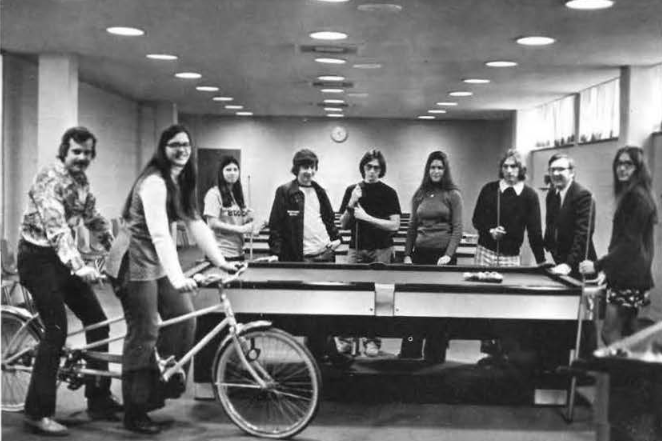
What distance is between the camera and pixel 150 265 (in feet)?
12.7

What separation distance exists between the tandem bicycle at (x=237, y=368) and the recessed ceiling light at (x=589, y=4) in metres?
2.25

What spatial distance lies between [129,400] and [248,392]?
0.70 m

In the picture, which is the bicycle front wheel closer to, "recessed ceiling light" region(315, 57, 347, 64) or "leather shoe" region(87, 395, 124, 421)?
"leather shoe" region(87, 395, 124, 421)

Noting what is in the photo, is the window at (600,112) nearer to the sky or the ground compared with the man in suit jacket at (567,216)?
nearer to the sky

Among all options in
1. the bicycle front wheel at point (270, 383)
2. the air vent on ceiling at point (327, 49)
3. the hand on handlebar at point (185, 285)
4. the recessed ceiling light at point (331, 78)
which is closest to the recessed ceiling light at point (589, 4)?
the air vent on ceiling at point (327, 49)

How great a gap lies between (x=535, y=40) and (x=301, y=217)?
6.61 ft

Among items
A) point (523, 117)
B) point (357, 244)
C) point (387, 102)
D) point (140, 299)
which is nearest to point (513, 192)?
point (357, 244)

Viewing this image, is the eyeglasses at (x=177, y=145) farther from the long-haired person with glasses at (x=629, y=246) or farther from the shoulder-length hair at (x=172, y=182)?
the long-haired person with glasses at (x=629, y=246)

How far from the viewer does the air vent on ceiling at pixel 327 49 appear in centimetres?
634

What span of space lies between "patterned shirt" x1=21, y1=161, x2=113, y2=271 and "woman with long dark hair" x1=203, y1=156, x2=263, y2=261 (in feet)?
6.18

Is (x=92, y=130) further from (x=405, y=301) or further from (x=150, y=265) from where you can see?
(x=405, y=301)

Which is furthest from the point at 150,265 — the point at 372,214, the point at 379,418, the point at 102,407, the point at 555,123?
the point at 555,123

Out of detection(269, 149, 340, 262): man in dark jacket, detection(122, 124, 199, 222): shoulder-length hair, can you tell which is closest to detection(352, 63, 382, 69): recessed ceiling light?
detection(269, 149, 340, 262): man in dark jacket

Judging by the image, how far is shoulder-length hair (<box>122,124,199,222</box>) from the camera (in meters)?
3.89
